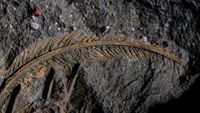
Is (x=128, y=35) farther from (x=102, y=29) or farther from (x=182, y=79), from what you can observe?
(x=182, y=79)

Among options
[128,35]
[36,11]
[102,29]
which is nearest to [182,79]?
[128,35]

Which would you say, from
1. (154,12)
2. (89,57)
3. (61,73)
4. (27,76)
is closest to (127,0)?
(154,12)

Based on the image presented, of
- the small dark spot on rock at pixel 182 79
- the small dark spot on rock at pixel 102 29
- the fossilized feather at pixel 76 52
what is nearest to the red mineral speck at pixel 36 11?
the fossilized feather at pixel 76 52

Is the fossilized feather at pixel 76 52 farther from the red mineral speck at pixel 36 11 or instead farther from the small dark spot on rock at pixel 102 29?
the red mineral speck at pixel 36 11

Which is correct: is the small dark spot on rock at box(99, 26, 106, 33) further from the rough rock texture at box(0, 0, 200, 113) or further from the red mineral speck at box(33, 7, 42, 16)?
the red mineral speck at box(33, 7, 42, 16)

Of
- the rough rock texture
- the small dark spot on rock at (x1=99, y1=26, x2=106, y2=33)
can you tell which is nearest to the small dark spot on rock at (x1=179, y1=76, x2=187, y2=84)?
the rough rock texture

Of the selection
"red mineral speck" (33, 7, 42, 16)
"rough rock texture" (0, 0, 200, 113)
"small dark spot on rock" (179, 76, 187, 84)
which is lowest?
"small dark spot on rock" (179, 76, 187, 84)
